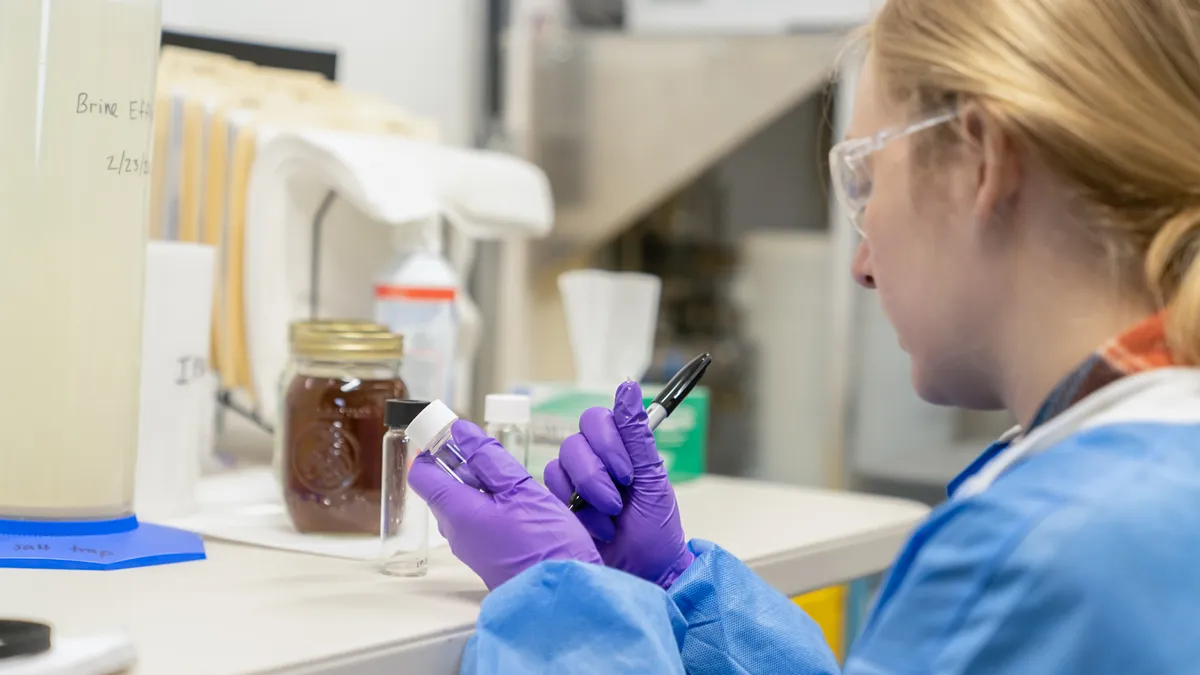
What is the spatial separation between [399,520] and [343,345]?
0.51 feet

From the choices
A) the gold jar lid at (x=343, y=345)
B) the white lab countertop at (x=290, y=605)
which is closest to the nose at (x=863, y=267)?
the white lab countertop at (x=290, y=605)

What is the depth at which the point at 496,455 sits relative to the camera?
2.85ft

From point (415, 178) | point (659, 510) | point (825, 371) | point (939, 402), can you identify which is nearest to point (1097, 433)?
point (939, 402)

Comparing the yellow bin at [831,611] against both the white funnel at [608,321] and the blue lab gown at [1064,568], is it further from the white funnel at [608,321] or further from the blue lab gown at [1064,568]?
the blue lab gown at [1064,568]

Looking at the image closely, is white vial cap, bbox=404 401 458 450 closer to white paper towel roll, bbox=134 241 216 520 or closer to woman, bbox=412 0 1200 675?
woman, bbox=412 0 1200 675

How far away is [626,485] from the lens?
93 cm

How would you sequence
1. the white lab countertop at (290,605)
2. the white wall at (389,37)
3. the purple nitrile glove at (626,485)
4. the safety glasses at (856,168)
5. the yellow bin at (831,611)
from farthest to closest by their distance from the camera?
the white wall at (389,37)
the yellow bin at (831,611)
the purple nitrile glove at (626,485)
the safety glasses at (856,168)
the white lab countertop at (290,605)

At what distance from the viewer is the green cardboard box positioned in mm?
1289

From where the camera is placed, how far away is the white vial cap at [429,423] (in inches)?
34.4

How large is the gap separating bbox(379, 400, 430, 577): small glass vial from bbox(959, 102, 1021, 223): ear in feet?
1.43

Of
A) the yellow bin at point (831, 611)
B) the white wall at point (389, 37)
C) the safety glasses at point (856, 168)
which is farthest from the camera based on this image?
the white wall at point (389, 37)

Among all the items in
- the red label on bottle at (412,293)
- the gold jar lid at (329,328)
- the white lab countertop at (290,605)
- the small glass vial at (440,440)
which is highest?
the red label on bottle at (412,293)

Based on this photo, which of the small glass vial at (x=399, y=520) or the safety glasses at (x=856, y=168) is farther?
the small glass vial at (x=399, y=520)

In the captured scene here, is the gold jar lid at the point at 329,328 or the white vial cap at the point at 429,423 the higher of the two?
the gold jar lid at the point at 329,328
